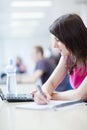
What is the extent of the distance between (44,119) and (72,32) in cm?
62

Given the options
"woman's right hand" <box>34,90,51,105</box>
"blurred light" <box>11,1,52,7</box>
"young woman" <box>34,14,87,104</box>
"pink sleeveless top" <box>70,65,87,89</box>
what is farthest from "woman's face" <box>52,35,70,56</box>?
"blurred light" <box>11,1,52,7</box>

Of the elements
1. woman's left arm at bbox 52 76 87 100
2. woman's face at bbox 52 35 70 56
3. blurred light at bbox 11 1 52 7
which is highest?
blurred light at bbox 11 1 52 7

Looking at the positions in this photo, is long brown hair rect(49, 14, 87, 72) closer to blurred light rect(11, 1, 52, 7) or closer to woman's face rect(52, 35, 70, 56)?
woman's face rect(52, 35, 70, 56)

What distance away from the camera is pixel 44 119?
1.19 meters

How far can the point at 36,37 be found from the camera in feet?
50.5

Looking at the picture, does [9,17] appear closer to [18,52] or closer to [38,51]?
[38,51]

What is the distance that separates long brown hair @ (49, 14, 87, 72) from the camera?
164 centimetres

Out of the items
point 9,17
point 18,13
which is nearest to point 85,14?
point 18,13

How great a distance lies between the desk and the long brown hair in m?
0.37

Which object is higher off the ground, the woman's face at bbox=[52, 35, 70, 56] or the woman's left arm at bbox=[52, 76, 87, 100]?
the woman's face at bbox=[52, 35, 70, 56]

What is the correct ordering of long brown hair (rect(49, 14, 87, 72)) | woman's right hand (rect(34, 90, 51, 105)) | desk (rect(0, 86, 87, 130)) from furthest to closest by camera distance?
1. long brown hair (rect(49, 14, 87, 72))
2. woman's right hand (rect(34, 90, 51, 105))
3. desk (rect(0, 86, 87, 130))

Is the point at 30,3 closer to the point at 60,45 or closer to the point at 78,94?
the point at 60,45

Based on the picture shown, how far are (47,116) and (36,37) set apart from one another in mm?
14242

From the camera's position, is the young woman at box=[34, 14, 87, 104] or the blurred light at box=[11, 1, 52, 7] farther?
the blurred light at box=[11, 1, 52, 7]
